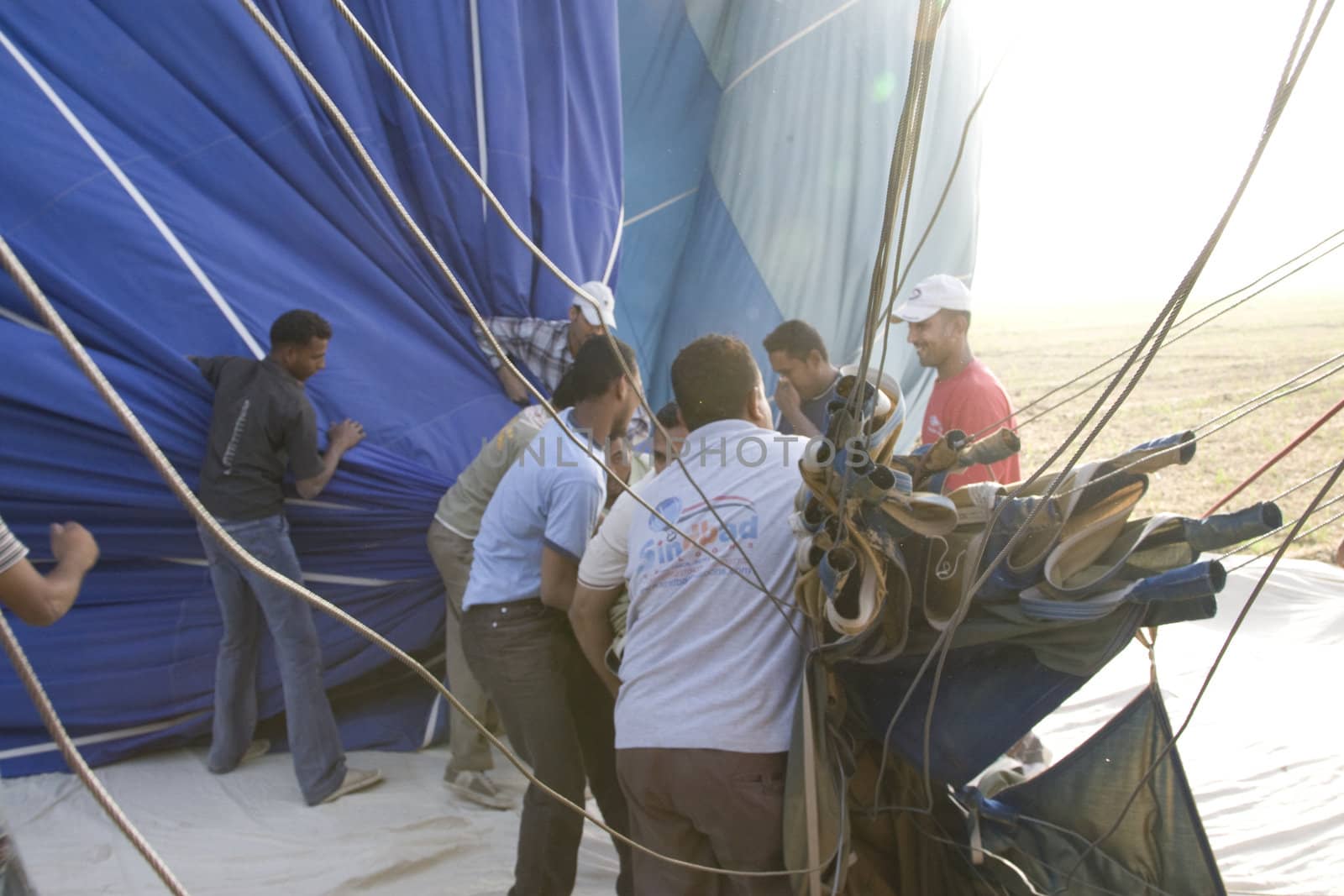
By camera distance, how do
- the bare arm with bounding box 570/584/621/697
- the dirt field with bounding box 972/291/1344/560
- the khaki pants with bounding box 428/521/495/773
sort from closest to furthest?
1. the bare arm with bounding box 570/584/621/697
2. the khaki pants with bounding box 428/521/495/773
3. the dirt field with bounding box 972/291/1344/560

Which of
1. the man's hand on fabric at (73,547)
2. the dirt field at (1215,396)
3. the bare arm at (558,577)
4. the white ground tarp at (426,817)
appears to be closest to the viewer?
the man's hand on fabric at (73,547)

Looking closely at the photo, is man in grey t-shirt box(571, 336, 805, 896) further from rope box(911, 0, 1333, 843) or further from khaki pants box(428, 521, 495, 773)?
khaki pants box(428, 521, 495, 773)

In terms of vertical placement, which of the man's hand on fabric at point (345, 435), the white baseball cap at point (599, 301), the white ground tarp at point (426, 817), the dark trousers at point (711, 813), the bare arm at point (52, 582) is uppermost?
the white baseball cap at point (599, 301)

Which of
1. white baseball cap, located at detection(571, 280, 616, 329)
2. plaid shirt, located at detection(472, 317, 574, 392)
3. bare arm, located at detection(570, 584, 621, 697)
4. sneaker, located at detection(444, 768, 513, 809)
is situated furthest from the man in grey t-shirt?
plaid shirt, located at detection(472, 317, 574, 392)

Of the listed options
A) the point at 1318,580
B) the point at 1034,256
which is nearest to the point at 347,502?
the point at 1318,580

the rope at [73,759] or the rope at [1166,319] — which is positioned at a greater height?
the rope at [1166,319]

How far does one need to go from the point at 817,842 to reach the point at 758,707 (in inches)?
7.8

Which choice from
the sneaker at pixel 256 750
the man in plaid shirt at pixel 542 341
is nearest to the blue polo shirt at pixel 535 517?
the man in plaid shirt at pixel 542 341

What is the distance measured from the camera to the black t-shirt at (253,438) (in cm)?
285

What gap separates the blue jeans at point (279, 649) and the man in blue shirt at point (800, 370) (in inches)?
56.2

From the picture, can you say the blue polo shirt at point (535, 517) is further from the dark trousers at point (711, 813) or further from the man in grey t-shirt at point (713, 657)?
the dark trousers at point (711, 813)

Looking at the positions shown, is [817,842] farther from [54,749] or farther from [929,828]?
[54,749]

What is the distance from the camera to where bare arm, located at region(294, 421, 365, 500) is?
9.87ft

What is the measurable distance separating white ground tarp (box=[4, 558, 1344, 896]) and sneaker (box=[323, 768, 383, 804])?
0.09 ft
